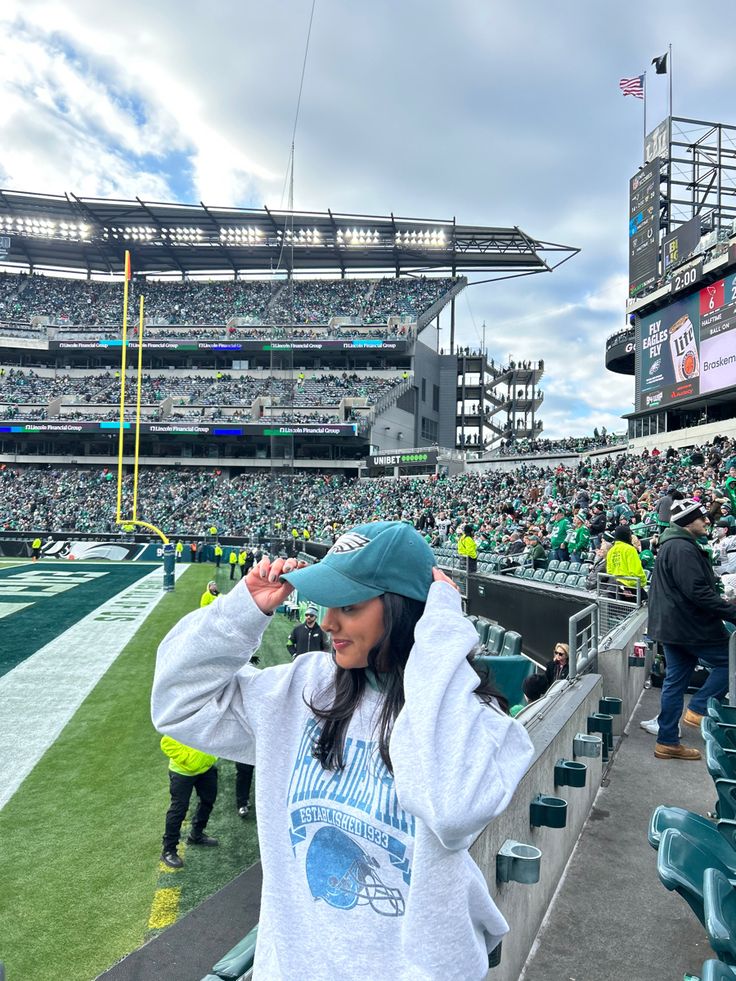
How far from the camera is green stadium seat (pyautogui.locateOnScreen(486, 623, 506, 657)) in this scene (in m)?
7.65

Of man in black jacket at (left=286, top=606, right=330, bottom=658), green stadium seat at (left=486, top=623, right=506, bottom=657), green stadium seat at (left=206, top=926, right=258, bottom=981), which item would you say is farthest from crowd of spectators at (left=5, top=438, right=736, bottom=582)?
green stadium seat at (left=206, top=926, right=258, bottom=981)

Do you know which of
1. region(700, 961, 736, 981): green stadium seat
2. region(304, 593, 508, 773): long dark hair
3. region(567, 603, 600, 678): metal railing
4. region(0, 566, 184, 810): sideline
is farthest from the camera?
region(0, 566, 184, 810): sideline

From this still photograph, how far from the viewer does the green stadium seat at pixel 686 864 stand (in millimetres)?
2070

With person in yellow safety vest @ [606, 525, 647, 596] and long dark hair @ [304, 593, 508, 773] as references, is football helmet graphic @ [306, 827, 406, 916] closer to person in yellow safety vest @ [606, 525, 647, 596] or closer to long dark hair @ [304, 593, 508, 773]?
long dark hair @ [304, 593, 508, 773]

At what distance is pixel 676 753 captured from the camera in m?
4.68

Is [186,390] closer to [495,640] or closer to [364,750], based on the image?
[495,640]

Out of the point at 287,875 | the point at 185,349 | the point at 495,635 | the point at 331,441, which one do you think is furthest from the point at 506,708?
the point at 185,349

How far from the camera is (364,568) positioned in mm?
1284

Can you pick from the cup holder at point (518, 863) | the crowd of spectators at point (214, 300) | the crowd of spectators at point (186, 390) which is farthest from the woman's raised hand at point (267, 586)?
the crowd of spectators at point (214, 300)

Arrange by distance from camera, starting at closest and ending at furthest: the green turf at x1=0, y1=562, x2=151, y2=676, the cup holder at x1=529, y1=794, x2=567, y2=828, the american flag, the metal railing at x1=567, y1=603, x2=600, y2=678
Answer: the cup holder at x1=529, y1=794, x2=567, y2=828, the metal railing at x1=567, y1=603, x2=600, y2=678, the green turf at x1=0, y1=562, x2=151, y2=676, the american flag

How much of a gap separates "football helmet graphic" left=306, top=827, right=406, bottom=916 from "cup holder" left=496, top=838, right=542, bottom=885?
1.35m

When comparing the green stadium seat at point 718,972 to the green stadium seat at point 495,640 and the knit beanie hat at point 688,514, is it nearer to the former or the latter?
the knit beanie hat at point 688,514

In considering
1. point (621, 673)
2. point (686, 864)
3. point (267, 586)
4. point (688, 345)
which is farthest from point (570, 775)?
point (688, 345)

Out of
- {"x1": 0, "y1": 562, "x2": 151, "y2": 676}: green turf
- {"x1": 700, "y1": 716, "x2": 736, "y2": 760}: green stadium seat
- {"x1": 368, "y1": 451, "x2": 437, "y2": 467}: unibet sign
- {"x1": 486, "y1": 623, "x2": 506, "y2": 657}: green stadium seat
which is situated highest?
{"x1": 368, "y1": 451, "x2": 437, "y2": 467}: unibet sign
